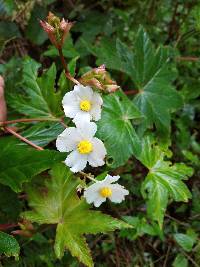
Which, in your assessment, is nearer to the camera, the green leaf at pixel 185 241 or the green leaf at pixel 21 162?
the green leaf at pixel 21 162

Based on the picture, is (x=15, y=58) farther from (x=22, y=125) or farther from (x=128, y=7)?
(x=128, y=7)

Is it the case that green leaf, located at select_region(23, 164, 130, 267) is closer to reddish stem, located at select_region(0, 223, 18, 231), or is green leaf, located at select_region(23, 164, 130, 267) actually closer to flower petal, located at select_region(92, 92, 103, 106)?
reddish stem, located at select_region(0, 223, 18, 231)

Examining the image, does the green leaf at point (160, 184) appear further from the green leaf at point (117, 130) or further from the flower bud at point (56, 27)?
the flower bud at point (56, 27)

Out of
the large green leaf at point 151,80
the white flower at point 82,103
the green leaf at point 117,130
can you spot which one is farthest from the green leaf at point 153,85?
the white flower at point 82,103

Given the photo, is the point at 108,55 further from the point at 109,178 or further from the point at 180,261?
the point at 180,261

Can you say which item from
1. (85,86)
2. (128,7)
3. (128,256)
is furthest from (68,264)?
(128,7)
